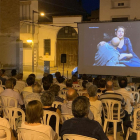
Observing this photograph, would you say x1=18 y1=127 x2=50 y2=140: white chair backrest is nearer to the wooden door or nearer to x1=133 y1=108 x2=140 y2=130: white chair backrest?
x1=133 y1=108 x2=140 y2=130: white chair backrest

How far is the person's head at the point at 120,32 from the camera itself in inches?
394

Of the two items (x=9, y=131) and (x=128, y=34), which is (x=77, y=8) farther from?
(x=9, y=131)

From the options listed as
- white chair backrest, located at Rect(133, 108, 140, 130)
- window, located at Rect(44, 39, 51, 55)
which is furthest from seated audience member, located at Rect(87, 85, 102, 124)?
window, located at Rect(44, 39, 51, 55)

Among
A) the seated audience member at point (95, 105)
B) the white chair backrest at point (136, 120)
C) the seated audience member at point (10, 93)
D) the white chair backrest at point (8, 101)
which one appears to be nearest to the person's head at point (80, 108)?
the seated audience member at point (95, 105)

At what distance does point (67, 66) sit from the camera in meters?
19.2

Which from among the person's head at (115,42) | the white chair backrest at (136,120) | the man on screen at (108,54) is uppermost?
the person's head at (115,42)

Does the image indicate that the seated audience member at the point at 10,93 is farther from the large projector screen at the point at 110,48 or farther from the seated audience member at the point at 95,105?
the large projector screen at the point at 110,48

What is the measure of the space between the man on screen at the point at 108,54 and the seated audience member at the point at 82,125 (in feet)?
26.1

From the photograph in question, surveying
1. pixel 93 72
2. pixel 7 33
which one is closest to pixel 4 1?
pixel 7 33

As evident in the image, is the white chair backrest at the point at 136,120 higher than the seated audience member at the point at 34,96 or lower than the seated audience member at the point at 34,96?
lower

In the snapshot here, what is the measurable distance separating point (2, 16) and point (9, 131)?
10419 millimetres

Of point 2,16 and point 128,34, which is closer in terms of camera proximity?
point 128,34

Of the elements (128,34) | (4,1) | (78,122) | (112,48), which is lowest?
(78,122)

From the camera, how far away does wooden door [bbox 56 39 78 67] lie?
1913 cm
